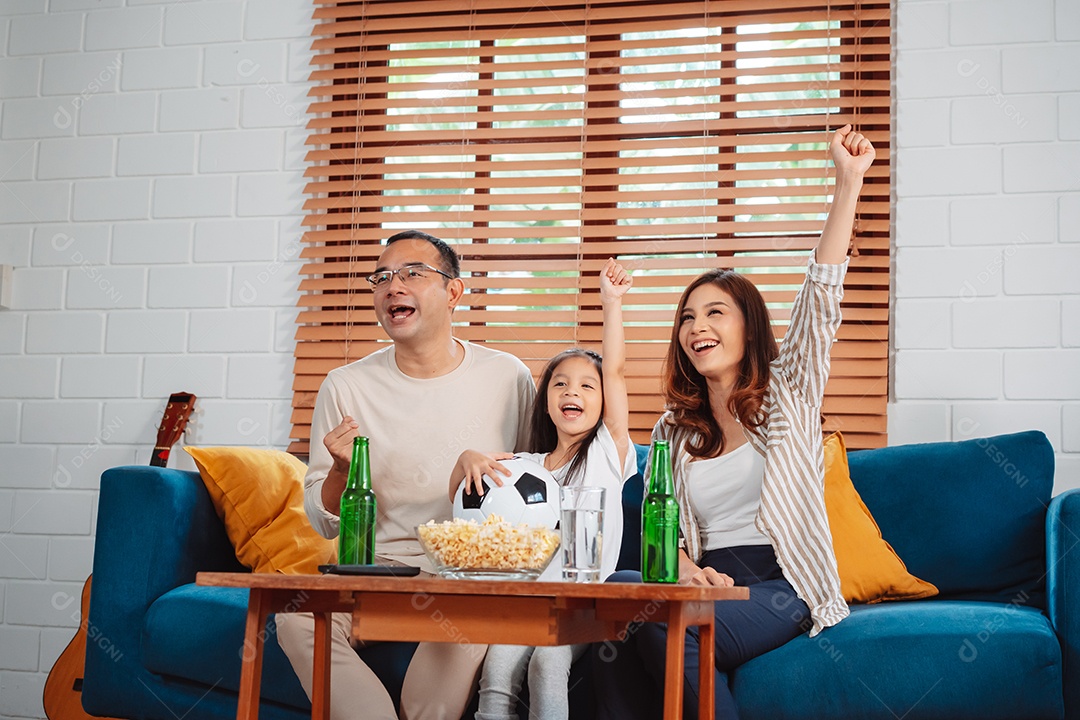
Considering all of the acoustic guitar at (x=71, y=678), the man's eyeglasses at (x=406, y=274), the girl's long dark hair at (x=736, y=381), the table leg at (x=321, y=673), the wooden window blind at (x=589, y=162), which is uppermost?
the wooden window blind at (x=589, y=162)

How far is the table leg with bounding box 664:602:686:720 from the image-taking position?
1417 mm

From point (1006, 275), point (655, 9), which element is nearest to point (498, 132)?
point (655, 9)

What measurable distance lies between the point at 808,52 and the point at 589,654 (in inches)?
71.7

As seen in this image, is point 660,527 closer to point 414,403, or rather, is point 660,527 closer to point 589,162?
point 414,403

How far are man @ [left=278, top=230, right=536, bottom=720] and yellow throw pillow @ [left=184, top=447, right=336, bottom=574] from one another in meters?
0.26

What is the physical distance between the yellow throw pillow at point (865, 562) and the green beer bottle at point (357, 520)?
3.47 ft

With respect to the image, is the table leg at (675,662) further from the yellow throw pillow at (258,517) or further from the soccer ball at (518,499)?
the yellow throw pillow at (258,517)

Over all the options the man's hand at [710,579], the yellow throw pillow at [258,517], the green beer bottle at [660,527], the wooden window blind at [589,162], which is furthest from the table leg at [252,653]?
the wooden window blind at [589,162]

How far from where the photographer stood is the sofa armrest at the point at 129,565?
88.1 inches

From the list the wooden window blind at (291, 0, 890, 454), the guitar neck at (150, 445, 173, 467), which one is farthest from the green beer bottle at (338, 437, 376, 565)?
the guitar neck at (150, 445, 173, 467)

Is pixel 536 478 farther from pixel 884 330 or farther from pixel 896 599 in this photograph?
pixel 884 330

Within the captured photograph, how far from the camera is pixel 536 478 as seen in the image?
5.71 ft

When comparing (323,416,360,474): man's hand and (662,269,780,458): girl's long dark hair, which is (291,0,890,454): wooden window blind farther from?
(323,416,360,474): man's hand

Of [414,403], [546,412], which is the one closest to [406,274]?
[414,403]
